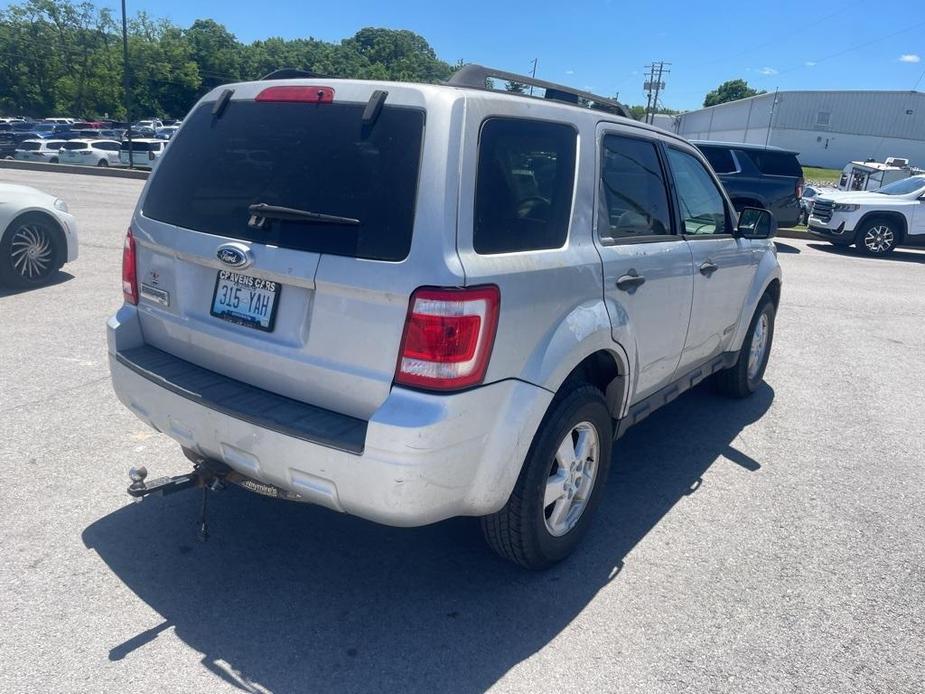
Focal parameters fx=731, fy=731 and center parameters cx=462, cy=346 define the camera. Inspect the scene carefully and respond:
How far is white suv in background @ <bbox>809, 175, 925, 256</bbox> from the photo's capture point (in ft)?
50.0

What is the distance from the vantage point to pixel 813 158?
7306cm

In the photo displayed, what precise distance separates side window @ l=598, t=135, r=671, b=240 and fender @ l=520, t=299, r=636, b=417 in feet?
1.37

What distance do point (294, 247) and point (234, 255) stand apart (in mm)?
280

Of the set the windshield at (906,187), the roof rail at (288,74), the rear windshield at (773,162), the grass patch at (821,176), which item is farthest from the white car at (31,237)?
the grass patch at (821,176)

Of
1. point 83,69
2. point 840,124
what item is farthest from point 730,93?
point 83,69

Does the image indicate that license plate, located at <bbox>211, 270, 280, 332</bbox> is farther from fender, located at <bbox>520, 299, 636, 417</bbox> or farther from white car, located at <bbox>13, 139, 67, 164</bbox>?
white car, located at <bbox>13, 139, 67, 164</bbox>

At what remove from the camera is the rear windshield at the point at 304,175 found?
2580 mm

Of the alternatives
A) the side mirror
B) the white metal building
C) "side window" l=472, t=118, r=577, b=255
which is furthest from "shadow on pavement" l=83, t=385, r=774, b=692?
the white metal building

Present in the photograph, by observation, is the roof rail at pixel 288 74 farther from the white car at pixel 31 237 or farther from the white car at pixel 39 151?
the white car at pixel 39 151

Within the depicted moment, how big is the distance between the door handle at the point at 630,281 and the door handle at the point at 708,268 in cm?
87

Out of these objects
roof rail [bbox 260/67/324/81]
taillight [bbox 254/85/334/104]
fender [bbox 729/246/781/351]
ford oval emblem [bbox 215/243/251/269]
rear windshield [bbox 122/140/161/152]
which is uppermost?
roof rail [bbox 260/67/324/81]

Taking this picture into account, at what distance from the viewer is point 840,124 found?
73.3m

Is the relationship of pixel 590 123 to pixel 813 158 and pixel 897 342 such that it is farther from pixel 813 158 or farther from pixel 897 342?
pixel 813 158

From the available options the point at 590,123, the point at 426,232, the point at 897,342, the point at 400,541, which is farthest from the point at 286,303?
the point at 897,342
